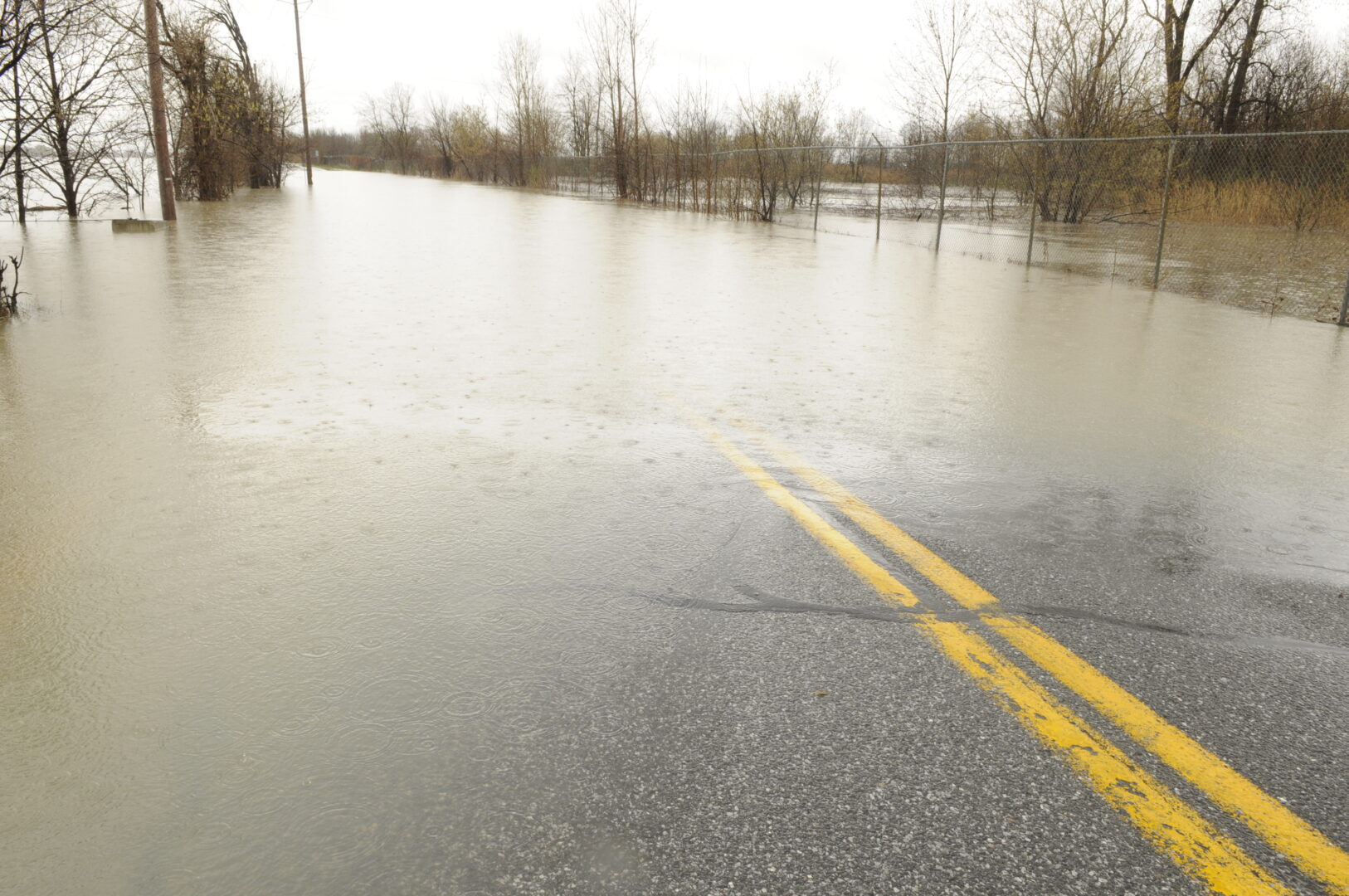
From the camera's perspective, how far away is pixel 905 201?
96.3 feet

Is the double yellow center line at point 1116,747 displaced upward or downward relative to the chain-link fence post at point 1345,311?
downward

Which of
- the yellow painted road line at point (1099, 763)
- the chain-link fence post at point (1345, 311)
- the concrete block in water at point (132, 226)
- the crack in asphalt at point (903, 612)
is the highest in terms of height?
the concrete block in water at point (132, 226)

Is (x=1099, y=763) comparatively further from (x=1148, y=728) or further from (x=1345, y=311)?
(x=1345, y=311)

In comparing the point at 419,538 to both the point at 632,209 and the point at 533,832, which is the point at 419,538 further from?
the point at 632,209

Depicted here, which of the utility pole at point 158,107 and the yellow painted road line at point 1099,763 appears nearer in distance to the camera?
the yellow painted road line at point 1099,763

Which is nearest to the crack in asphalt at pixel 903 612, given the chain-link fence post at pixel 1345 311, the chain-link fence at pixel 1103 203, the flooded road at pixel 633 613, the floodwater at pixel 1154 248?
the flooded road at pixel 633 613

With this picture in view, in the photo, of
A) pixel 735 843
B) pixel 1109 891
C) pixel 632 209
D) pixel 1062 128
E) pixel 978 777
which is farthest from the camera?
pixel 632 209

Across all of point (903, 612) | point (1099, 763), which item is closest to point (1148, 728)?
point (1099, 763)

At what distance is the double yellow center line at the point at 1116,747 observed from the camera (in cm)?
222

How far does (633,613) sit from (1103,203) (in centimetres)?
2504

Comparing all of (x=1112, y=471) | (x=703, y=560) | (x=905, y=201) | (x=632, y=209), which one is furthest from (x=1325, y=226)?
(x=703, y=560)

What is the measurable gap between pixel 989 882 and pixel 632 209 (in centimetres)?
3193

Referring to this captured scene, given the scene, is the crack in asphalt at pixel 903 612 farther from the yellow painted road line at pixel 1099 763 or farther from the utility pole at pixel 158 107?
the utility pole at pixel 158 107

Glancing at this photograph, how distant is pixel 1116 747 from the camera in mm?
2646
